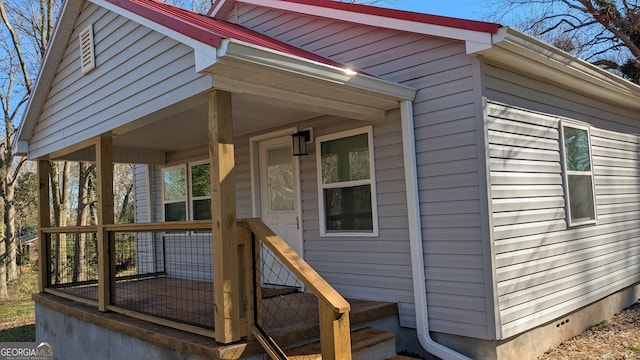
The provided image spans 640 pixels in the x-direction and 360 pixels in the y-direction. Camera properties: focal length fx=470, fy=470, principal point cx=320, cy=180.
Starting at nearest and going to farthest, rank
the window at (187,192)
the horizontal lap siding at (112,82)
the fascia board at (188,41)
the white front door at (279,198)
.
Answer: the fascia board at (188,41), the horizontal lap siding at (112,82), the white front door at (279,198), the window at (187,192)

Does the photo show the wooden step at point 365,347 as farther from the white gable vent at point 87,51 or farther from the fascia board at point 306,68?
the white gable vent at point 87,51

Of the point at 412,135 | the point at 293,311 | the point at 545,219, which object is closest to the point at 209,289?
the point at 293,311

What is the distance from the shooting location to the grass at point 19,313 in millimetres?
8102

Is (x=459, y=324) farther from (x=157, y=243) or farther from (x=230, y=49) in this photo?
(x=157, y=243)

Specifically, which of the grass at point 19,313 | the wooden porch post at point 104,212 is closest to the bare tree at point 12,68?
the grass at point 19,313

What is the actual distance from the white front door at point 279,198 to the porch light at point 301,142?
0.20 meters

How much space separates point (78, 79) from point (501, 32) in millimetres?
4836

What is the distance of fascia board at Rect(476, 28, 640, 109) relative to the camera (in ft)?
13.7

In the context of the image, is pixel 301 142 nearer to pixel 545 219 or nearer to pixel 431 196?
pixel 431 196

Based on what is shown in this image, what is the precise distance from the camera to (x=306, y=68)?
3.78 m

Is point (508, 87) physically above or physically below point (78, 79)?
below

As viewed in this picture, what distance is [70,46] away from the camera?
6031mm

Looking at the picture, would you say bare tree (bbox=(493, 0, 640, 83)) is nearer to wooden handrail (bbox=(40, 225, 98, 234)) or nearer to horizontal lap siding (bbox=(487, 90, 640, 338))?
horizontal lap siding (bbox=(487, 90, 640, 338))

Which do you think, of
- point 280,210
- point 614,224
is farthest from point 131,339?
point 614,224
